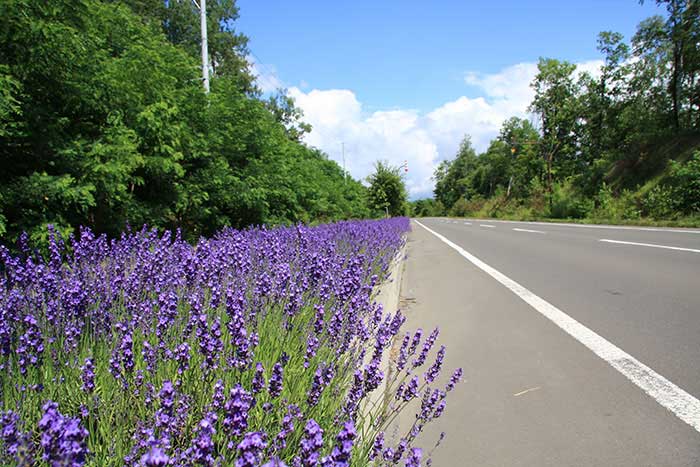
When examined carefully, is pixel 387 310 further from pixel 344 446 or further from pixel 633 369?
pixel 344 446

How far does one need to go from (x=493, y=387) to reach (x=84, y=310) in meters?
2.90

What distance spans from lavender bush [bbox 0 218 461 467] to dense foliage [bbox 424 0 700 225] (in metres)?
21.8

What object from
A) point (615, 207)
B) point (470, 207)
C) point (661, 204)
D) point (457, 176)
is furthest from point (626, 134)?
point (457, 176)

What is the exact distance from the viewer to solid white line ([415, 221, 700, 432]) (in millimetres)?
2520

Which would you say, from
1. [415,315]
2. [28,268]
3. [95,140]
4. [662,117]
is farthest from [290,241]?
[662,117]

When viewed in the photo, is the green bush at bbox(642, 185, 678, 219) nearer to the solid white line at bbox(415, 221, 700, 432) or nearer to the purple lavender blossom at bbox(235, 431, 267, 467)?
the solid white line at bbox(415, 221, 700, 432)

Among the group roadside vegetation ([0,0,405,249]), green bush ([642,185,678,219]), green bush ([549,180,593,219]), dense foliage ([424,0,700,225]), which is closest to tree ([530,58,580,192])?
dense foliage ([424,0,700,225])

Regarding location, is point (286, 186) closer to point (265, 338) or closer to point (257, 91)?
point (265, 338)

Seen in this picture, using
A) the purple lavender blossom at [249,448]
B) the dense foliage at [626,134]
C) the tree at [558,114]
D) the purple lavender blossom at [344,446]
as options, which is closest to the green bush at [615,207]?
the dense foliage at [626,134]

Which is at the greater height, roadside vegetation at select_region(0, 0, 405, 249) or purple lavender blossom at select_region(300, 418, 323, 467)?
roadside vegetation at select_region(0, 0, 405, 249)

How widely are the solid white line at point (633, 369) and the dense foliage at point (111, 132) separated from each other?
6185mm

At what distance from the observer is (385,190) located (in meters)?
46.8

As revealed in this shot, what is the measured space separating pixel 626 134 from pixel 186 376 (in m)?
44.3

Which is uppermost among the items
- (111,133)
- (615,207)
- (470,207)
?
(111,133)
